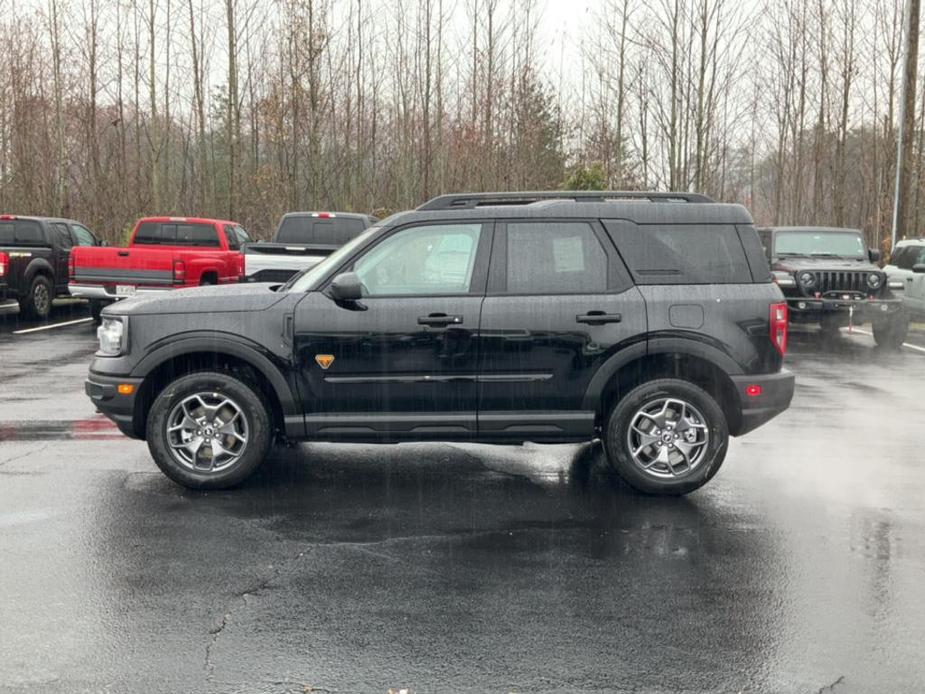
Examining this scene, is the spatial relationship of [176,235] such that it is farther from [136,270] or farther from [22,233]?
[22,233]

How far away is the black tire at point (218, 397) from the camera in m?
6.54

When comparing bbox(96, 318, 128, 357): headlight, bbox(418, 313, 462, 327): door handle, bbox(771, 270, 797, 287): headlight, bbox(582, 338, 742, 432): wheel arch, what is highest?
bbox(771, 270, 797, 287): headlight

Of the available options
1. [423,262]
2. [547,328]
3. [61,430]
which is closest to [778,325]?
[547,328]

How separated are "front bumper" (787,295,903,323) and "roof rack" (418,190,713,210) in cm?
1027

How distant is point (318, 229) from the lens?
18062 millimetres

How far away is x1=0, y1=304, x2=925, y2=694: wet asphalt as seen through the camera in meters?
3.86

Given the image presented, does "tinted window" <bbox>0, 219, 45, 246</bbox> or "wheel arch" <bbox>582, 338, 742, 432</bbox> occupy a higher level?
"tinted window" <bbox>0, 219, 45, 246</bbox>

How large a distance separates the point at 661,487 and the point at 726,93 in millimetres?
23708

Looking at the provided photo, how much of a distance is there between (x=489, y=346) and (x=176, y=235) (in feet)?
45.2

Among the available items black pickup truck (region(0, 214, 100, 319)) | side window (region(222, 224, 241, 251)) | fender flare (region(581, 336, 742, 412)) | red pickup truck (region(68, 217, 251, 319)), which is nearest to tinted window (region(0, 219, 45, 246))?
black pickup truck (region(0, 214, 100, 319))

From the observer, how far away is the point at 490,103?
30.2 m

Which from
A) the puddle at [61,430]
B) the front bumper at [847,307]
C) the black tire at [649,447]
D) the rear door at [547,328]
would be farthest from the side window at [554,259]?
the front bumper at [847,307]

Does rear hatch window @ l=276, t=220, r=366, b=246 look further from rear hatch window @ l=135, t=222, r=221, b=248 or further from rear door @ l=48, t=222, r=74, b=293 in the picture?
rear door @ l=48, t=222, r=74, b=293

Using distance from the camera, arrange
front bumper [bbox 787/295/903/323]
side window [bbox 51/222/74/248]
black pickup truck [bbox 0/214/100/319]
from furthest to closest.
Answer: side window [bbox 51/222/74/248] → black pickup truck [bbox 0/214/100/319] → front bumper [bbox 787/295/903/323]
